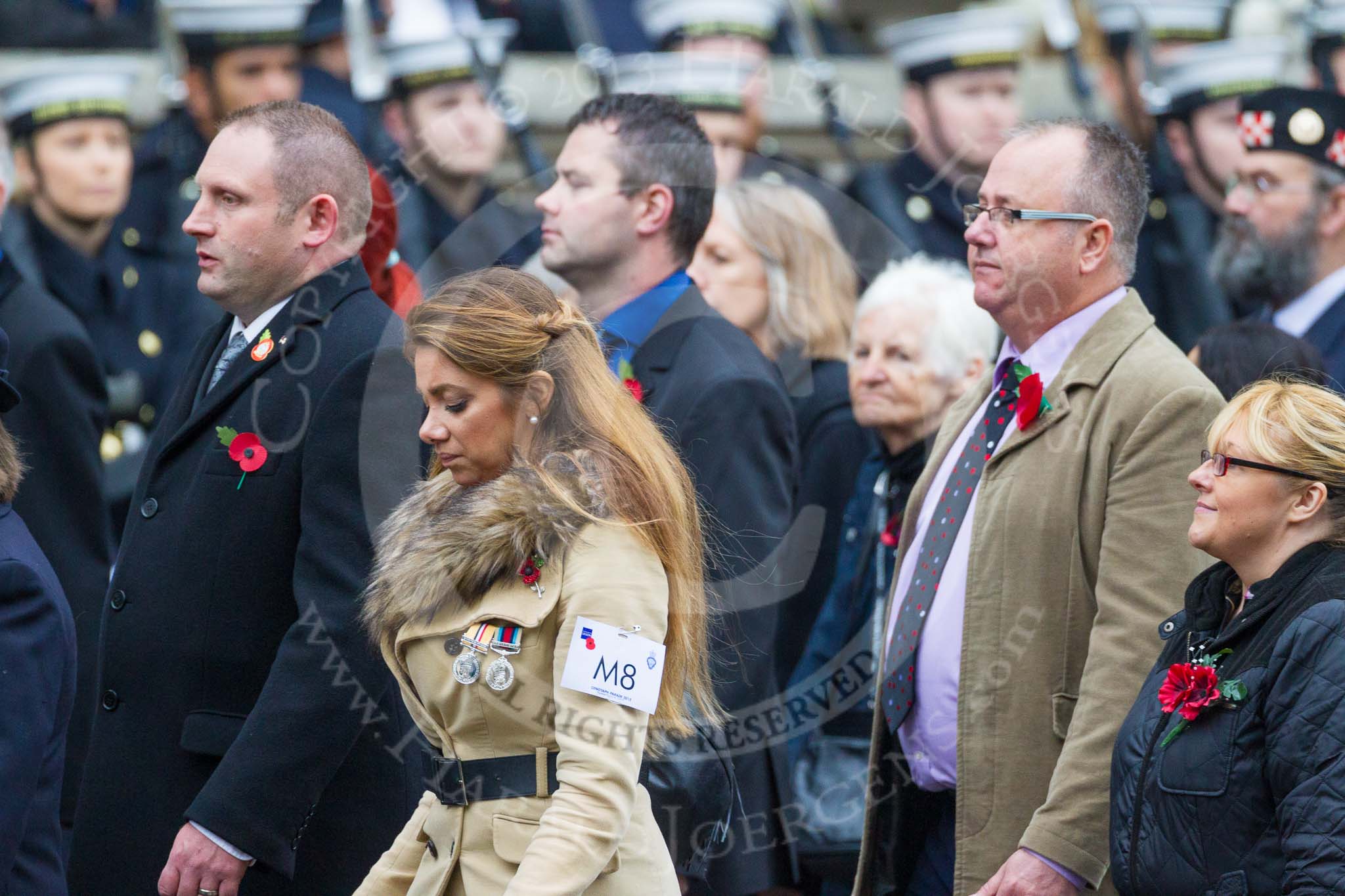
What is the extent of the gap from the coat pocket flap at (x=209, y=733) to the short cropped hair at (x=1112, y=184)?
1.89 meters

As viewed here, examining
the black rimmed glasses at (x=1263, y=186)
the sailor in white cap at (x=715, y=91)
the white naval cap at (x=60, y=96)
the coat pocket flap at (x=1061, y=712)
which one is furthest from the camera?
the white naval cap at (x=60, y=96)

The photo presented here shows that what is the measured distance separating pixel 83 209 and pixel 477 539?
4.81 m

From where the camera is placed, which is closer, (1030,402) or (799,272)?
(1030,402)

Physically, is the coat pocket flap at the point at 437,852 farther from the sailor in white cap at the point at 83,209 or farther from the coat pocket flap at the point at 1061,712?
the sailor in white cap at the point at 83,209

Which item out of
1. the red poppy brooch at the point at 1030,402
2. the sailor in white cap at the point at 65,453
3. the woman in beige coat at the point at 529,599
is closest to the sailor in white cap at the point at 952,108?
the sailor in white cap at the point at 65,453

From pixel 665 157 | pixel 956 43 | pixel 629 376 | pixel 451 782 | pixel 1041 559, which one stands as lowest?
pixel 1041 559

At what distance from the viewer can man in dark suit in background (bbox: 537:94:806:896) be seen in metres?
4.00

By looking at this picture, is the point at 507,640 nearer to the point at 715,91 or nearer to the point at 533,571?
the point at 533,571

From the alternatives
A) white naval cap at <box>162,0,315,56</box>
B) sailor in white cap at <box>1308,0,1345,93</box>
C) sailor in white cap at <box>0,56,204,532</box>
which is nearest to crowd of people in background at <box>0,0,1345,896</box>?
sailor in white cap at <box>0,56,204,532</box>

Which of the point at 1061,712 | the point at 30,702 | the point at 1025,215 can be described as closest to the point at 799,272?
the point at 1025,215

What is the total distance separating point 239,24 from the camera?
777 centimetres

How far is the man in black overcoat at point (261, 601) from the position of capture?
3404mm

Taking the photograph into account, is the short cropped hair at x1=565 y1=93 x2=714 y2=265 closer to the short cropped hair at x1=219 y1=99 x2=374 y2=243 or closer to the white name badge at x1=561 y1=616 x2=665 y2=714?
the short cropped hair at x1=219 y1=99 x2=374 y2=243

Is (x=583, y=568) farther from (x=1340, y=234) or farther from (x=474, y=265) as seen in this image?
(x=474, y=265)
